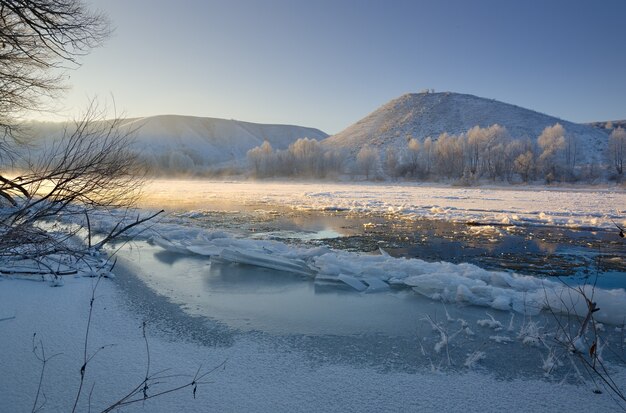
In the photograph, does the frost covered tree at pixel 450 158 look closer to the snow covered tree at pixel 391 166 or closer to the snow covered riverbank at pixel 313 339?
the snow covered tree at pixel 391 166

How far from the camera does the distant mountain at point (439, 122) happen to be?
9575cm

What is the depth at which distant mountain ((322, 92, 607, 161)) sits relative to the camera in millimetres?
95750

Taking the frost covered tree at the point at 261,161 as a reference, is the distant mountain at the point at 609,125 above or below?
above

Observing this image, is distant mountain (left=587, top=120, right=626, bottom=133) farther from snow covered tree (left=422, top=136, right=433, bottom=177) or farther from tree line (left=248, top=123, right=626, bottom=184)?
snow covered tree (left=422, top=136, right=433, bottom=177)

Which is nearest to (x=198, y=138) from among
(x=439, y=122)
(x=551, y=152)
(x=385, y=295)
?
(x=439, y=122)

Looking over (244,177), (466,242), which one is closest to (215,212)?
(466,242)

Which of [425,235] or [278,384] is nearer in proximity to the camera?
[278,384]

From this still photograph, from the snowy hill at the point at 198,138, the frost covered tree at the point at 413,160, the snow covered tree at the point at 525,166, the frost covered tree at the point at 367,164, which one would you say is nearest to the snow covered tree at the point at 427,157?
the frost covered tree at the point at 413,160

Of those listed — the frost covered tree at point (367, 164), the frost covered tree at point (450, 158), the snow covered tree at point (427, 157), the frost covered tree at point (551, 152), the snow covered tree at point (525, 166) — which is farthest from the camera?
the frost covered tree at point (367, 164)

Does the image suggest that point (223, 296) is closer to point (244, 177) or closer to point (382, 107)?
point (244, 177)

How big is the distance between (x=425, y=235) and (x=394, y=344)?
358 inches

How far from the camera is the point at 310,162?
69.2 metres

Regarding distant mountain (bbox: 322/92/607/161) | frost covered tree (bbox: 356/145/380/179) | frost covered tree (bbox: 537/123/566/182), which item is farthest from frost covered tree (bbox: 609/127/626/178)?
frost covered tree (bbox: 356/145/380/179)

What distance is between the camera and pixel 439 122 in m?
106
